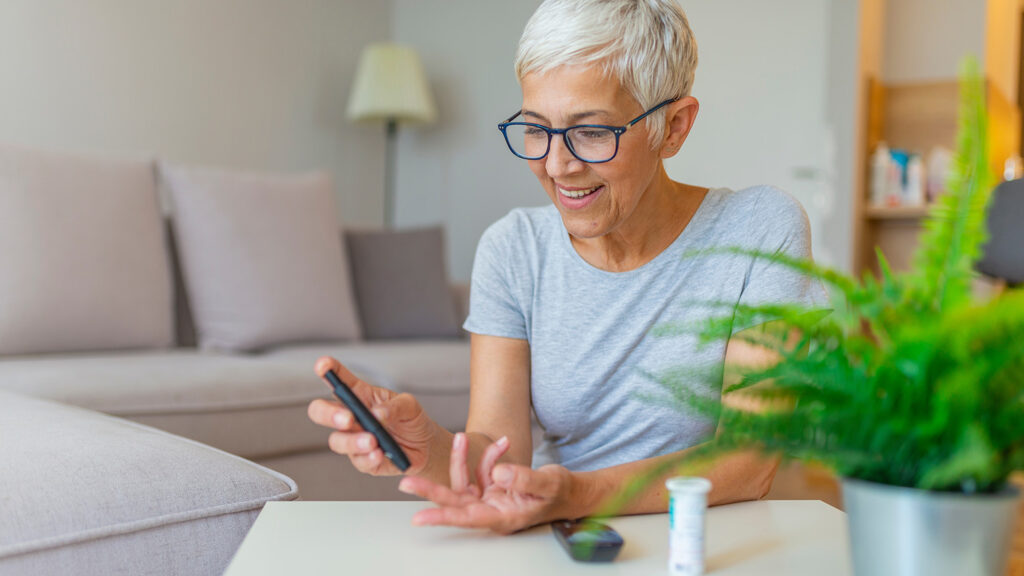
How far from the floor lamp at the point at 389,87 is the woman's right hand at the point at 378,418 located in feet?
9.66

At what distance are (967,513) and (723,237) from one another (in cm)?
73

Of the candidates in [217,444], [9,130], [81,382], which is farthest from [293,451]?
[9,130]

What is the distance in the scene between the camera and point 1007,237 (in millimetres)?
995

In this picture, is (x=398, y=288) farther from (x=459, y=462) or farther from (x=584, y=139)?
(x=459, y=462)

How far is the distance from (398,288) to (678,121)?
187cm

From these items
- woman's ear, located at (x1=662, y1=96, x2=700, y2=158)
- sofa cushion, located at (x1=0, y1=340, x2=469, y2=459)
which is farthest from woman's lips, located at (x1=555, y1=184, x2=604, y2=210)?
sofa cushion, located at (x1=0, y1=340, x2=469, y2=459)

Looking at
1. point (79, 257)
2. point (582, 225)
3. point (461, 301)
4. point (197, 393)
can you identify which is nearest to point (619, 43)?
point (582, 225)

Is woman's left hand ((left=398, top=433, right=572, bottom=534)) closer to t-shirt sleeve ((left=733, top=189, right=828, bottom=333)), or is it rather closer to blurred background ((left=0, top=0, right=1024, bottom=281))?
t-shirt sleeve ((left=733, top=189, right=828, bottom=333))

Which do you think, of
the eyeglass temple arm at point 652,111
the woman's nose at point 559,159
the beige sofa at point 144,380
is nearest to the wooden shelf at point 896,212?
the beige sofa at point 144,380

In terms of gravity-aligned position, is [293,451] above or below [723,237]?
below

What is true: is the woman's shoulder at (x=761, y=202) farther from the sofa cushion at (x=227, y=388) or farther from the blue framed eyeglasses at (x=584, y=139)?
the sofa cushion at (x=227, y=388)

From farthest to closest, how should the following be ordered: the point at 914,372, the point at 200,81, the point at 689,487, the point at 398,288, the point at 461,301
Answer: the point at 200,81 → the point at 461,301 → the point at 398,288 → the point at 689,487 → the point at 914,372

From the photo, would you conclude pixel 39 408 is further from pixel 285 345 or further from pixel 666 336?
pixel 285 345

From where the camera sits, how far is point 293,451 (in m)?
2.00
